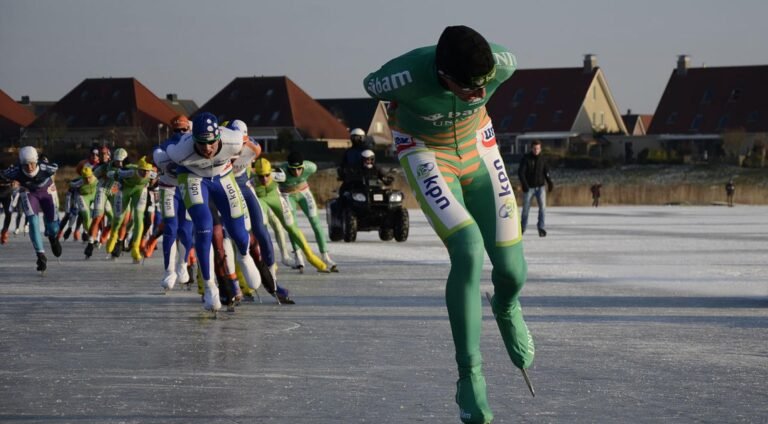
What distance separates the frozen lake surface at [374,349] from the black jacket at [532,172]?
816 cm

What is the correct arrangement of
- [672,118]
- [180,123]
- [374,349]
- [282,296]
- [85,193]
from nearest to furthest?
[374,349] < [282,296] < [180,123] < [85,193] < [672,118]

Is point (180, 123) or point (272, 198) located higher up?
point (180, 123)

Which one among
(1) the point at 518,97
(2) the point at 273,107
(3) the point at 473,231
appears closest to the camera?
(3) the point at 473,231

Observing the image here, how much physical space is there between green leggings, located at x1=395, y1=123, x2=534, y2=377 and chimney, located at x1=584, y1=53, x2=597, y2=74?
9985 centimetres

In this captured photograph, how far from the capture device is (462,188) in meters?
7.27

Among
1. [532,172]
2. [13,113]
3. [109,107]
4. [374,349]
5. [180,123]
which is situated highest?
[13,113]

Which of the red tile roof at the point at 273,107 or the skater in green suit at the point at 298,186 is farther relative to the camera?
the red tile roof at the point at 273,107

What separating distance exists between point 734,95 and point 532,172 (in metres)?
77.1

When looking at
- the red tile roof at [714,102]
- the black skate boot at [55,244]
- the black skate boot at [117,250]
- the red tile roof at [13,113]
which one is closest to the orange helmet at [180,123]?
the black skate boot at [55,244]

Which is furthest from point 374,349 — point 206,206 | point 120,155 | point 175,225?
point 120,155

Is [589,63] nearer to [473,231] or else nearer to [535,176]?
[535,176]

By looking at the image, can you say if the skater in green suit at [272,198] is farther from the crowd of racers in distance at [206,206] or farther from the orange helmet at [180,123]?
the orange helmet at [180,123]

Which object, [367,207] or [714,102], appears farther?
[714,102]

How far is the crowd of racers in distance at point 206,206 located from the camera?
40.0ft
